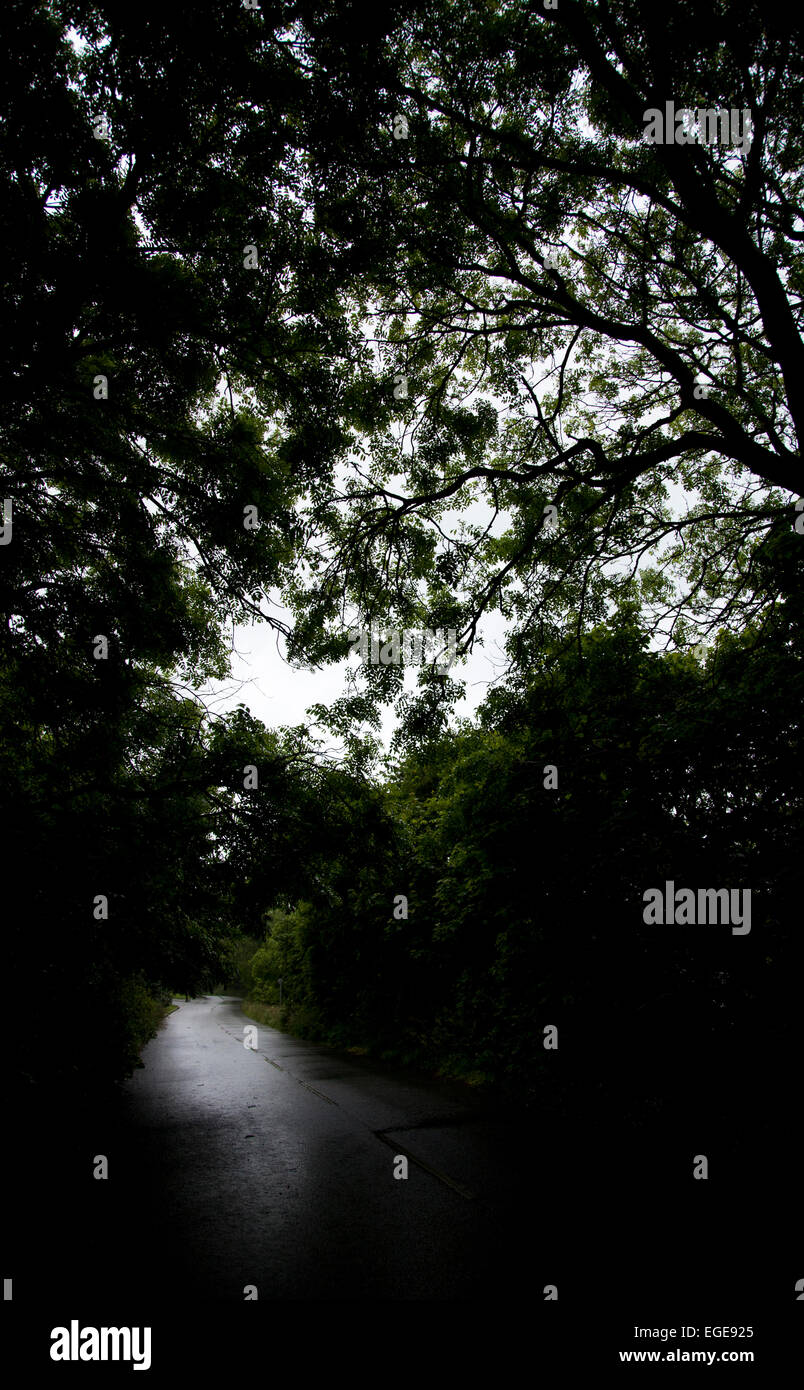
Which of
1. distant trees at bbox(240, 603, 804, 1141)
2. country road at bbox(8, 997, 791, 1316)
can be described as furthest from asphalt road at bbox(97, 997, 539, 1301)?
distant trees at bbox(240, 603, 804, 1141)

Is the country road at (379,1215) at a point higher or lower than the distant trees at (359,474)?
lower

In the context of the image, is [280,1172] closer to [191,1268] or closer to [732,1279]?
[191,1268]

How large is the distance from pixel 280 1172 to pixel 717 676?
21.9 ft

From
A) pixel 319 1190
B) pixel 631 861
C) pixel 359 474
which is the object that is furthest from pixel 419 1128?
pixel 359 474

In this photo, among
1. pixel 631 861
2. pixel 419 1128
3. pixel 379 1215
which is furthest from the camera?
pixel 419 1128

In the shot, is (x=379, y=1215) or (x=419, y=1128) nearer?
(x=379, y=1215)

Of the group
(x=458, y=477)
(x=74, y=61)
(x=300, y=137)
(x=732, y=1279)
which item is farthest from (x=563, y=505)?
(x=732, y=1279)

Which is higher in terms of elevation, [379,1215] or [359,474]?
[359,474]

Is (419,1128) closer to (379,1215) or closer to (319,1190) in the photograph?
(319,1190)

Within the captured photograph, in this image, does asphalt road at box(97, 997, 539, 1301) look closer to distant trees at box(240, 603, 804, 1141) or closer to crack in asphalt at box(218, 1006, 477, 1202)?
crack in asphalt at box(218, 1006, 477, 1202)

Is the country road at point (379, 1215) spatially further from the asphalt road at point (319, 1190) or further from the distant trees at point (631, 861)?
the distant trees at point (631, 861)

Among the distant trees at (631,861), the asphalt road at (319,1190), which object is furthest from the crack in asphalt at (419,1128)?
the distant trees at (631,861)

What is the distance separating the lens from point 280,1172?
585cm

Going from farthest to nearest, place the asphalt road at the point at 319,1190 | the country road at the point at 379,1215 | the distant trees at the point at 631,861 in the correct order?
1. the distant trees at the point at 631,861
2. the asphalt road at the point at 319,1190
3. the country road at the point at 379,1215
